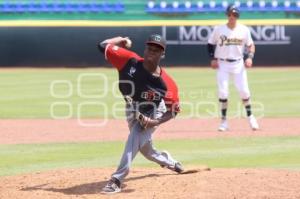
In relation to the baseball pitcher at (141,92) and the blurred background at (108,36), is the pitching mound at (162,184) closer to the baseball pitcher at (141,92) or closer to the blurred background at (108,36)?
the baseball pitcher at (141,92)

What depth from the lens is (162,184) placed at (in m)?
7.59

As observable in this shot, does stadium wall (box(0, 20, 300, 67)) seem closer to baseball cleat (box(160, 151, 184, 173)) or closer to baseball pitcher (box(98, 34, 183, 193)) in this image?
baseball cleat (box(160, 151, 184, 173))

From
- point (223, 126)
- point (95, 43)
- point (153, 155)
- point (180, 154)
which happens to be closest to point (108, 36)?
point (95, 43)

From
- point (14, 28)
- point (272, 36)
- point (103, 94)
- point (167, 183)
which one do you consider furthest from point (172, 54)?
point (167, 183)

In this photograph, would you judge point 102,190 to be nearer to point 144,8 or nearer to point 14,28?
point 14,28

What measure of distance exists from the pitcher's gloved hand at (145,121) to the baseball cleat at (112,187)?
615 millimetres

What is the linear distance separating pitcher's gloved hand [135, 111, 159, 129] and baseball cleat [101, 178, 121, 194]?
2.02ft

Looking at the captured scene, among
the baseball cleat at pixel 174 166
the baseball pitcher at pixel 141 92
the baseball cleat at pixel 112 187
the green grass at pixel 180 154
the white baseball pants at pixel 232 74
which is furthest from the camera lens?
the white baseball pants at pixel 232 74

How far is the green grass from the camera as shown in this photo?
915 centimetres

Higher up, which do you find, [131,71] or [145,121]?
[131,71]

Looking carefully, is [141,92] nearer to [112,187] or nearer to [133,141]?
[133,141]

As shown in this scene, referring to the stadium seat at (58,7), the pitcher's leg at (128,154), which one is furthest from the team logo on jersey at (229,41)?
the stadium seat at (58,7)

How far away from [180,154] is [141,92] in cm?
300

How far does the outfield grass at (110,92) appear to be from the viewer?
1503 centimetres
